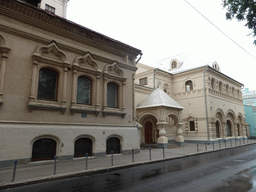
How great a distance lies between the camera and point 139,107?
63.7ft

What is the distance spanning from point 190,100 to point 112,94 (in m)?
15.1

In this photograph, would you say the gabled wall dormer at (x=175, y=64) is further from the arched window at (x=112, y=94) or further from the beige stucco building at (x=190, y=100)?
the arched window at (x=112, y=94)

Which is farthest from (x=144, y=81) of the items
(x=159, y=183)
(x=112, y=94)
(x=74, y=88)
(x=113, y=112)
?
(x=159, y=183)

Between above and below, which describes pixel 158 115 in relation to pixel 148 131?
above

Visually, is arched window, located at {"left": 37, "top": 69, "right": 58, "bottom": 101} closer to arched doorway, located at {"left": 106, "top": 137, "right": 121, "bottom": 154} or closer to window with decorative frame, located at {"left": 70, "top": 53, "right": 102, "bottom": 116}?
window with decorative frame, located at {"left": 70, "top": 53, "right": 102, "bottom": 116}

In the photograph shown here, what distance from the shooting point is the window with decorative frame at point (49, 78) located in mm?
9914

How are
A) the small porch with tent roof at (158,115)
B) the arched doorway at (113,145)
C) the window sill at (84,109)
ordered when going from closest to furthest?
the window sill at (84,109) → the arched doorway at (113,145) → the small porch with tent roof at (158,115)

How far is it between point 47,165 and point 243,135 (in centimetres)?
3224

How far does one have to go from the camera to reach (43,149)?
988 centimetres

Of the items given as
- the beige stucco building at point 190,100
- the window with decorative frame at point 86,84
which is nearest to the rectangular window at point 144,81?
the beige stucco building at point 190,100

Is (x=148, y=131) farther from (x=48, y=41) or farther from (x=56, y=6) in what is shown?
(x=56, y=6)

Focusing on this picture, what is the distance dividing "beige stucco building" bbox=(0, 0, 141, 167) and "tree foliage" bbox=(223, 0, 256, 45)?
738 centimetres

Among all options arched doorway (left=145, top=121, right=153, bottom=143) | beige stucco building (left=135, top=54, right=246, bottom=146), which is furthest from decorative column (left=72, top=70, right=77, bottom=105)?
arched doorway (left=145, top=121, right=153, bottom=143)

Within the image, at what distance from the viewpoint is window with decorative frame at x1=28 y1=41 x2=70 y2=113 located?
32.5 ft
